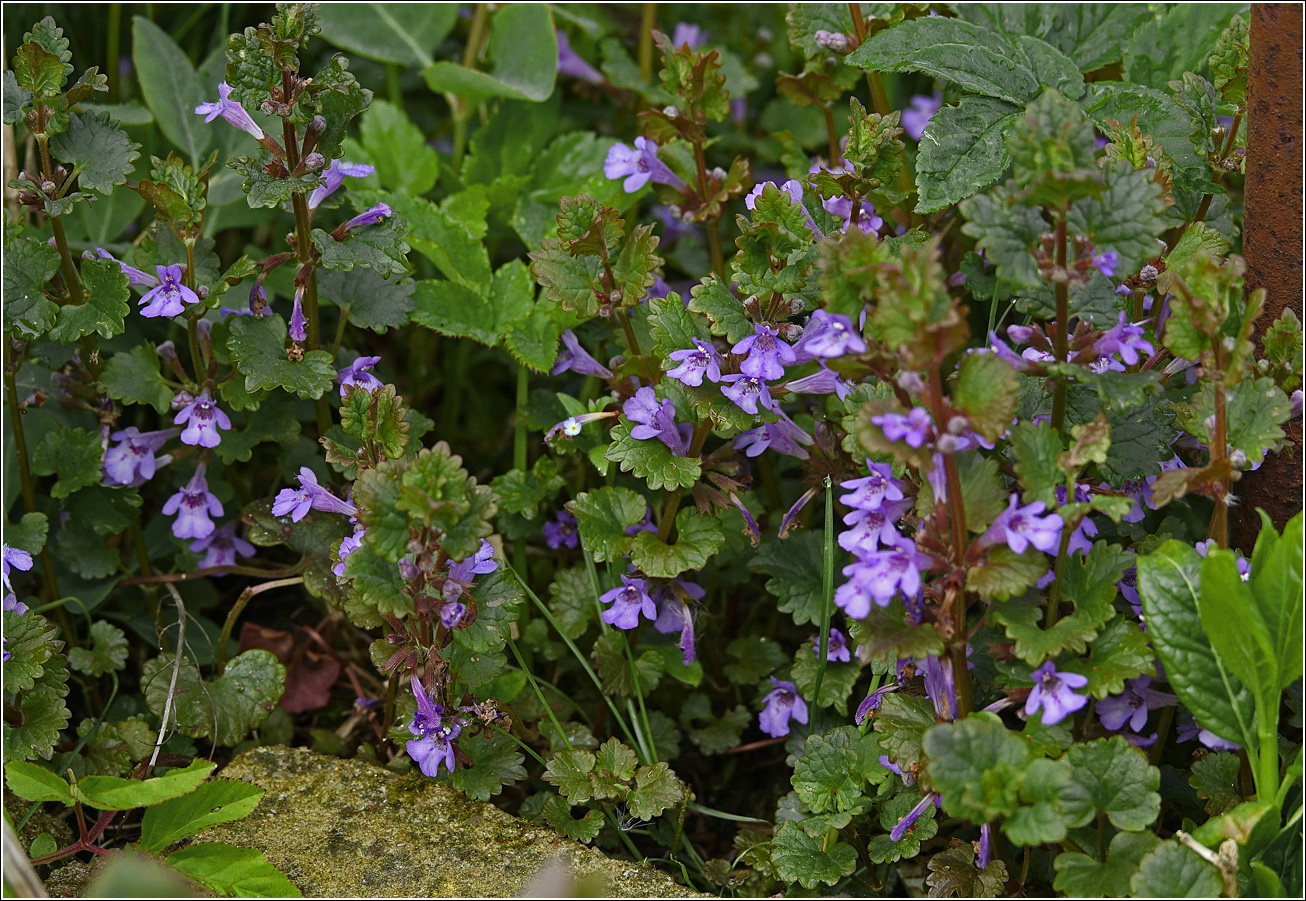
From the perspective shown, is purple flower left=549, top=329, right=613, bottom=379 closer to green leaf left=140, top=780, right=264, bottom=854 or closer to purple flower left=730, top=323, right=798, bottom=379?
purple flower left=730, top=323, right=798, bottom=379

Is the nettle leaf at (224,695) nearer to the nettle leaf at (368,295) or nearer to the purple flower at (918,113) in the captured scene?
the nettle leaf at (368,295)

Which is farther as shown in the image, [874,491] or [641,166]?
[641,166]

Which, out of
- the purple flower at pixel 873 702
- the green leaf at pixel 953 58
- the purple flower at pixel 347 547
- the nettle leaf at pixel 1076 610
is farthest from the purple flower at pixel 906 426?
the green leaf at pixel 953 58

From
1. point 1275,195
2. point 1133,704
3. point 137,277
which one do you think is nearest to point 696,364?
point 1133,704

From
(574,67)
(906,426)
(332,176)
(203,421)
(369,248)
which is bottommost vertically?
(203,421)

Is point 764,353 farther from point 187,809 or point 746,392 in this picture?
point 187,809

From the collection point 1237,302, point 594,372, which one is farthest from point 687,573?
point 1237,302

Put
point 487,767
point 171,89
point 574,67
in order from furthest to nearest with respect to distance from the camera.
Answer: point 574,67, point 171,89, point 487,767
